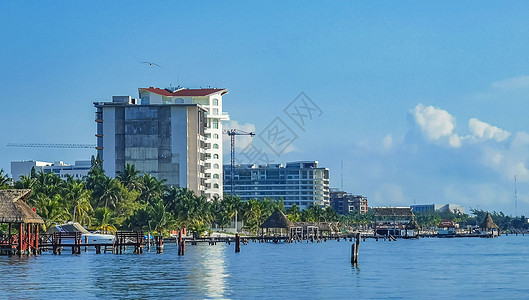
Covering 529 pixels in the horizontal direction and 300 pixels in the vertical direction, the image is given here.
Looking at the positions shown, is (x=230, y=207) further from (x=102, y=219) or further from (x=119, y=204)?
(x=102, y=219)

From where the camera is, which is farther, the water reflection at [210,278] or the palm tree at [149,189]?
the palm tree at [149,189]

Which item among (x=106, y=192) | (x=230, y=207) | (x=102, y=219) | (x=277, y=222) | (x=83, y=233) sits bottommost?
(x=83, y=233)

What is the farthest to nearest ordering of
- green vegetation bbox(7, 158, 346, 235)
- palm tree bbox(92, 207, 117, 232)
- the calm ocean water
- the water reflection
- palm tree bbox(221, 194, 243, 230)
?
palm tree bbox(221, 194, 243, 230) → palm tree bbox(92, 207, 117, 232) → green vegetation bbox(7, 158, 346, 235) → the water reflection → the calm ocean water

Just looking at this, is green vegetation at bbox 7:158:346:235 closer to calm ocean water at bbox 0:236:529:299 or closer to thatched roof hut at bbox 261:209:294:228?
thatched roof hut at bbox 261:209:294:228

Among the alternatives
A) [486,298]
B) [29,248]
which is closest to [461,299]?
[486,298]

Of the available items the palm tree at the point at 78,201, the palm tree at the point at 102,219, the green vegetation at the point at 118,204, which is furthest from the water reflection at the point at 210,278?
the palm tree at the point at 102,219

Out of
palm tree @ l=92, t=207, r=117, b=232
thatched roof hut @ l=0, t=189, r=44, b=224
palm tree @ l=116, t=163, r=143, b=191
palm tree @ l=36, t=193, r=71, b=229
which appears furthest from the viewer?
palm tree @ l=116, t=163, r=143, b=191

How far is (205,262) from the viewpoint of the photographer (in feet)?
308

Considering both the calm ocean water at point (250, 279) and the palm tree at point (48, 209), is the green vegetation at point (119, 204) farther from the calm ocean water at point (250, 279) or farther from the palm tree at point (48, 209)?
the calm ocean water at point (250, 279)

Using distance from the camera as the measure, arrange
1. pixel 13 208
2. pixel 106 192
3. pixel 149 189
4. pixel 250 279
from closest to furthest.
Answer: pixel 250 279 < pixel 13 208 < pixel 106 192 < pixel 149 189

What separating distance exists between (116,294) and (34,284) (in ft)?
26.0

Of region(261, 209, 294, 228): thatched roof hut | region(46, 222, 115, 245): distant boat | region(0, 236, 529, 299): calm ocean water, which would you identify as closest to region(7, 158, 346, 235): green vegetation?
region(46, 222, 115, 245): distant boat

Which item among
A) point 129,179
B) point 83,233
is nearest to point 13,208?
point 83,233

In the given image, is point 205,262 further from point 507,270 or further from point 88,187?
point 88,187
